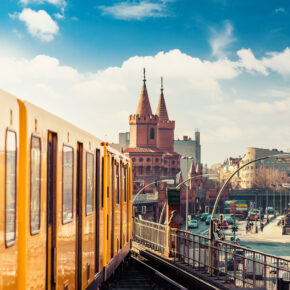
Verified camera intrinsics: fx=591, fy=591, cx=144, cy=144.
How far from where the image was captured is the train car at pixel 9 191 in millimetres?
5219

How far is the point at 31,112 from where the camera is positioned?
622 centimetres

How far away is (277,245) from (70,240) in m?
74.1

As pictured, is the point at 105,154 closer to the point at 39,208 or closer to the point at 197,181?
A: the point at 39,208

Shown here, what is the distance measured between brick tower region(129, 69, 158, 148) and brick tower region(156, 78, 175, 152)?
8001 mm

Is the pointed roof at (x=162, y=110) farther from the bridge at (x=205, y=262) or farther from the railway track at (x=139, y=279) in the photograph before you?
the railway track at (x=139, y=279)

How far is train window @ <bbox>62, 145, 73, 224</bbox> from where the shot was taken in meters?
7.60

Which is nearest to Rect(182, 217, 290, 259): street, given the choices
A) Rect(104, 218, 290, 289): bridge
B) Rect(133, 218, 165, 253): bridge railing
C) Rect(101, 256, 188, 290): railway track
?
Rect(133, 218, 165, 253): bridge railing

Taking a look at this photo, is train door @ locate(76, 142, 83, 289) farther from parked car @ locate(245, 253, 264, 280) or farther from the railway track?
the railway track

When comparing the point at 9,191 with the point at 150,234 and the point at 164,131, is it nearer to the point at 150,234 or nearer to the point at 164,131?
the point at 150,234

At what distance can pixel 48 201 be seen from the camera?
6785mm

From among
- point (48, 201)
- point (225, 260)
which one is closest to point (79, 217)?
point (48, 201)

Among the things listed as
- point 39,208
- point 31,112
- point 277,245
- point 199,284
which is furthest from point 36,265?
point 277,245

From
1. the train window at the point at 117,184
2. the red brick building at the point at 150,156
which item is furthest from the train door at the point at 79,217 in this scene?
the red brick building at the point at 150,156

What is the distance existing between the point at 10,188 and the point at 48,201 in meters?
1.36
